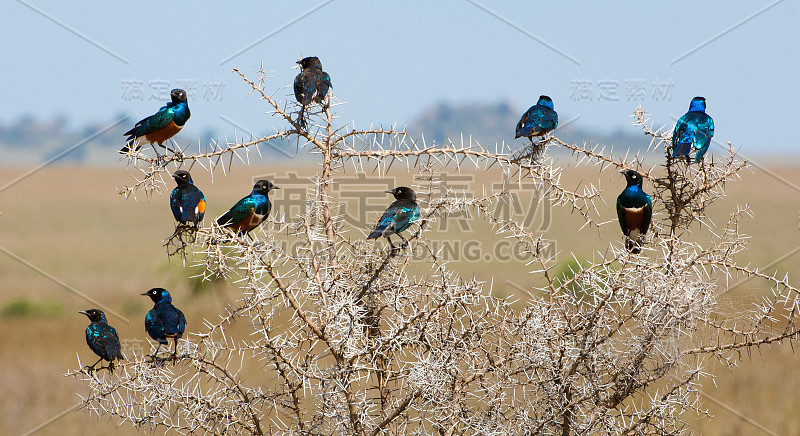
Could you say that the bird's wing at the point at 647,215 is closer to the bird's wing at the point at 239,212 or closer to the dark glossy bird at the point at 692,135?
the dark glossy bird at the point at 692,135

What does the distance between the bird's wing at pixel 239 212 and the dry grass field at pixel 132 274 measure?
27 cm

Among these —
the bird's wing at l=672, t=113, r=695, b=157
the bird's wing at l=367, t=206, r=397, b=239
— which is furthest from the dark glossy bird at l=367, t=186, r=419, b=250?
the bird's wing at l=672, t=113, r=695, b=157

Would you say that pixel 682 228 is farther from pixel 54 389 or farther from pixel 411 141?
pixel 54 389

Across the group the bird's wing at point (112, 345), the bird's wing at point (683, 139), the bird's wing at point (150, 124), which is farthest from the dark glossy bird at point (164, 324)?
the bird's wing at point (683, 139)

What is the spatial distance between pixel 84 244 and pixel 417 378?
47735 mm

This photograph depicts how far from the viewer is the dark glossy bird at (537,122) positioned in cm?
470

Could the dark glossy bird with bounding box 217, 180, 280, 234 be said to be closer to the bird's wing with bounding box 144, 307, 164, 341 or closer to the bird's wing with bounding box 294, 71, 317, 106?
the bird's wing with bounding box 294, 71, 317, 106

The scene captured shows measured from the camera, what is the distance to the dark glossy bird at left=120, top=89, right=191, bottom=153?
4.48 m

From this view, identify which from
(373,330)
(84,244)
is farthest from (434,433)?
(84,244)

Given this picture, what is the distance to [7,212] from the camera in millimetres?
62906

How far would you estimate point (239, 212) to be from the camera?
4.00 metres

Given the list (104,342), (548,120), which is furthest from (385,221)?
(104,342)

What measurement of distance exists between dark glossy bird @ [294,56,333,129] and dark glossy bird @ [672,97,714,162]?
2005mm

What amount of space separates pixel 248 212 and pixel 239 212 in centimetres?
5
